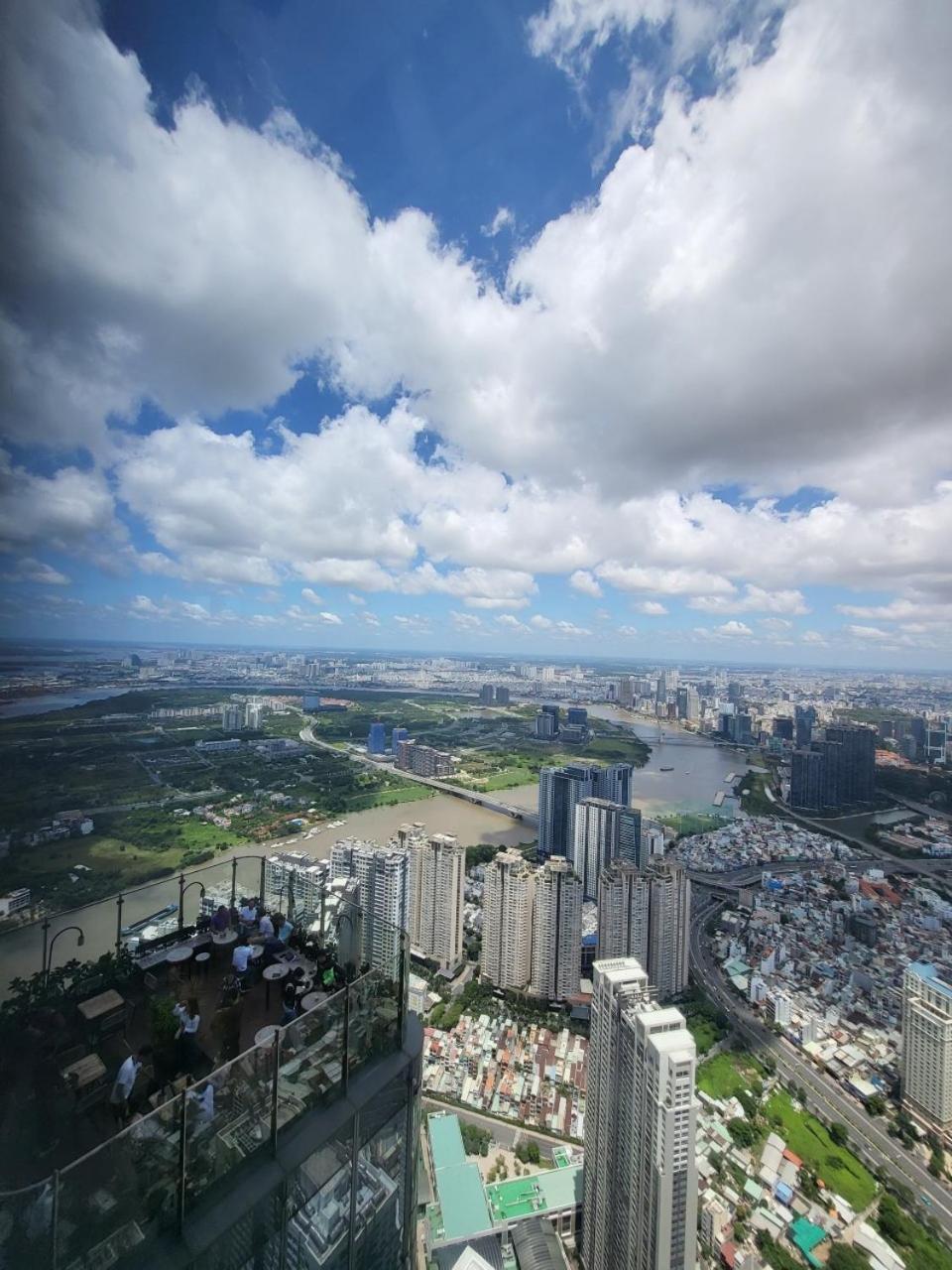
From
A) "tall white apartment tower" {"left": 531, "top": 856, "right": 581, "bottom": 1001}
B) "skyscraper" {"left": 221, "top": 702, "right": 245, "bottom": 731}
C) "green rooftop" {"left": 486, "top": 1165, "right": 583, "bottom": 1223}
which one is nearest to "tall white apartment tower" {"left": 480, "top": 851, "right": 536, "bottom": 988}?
"tall white apartment tower" {"left": 531, "top": 856, "right": 581, "bottom": 1001}

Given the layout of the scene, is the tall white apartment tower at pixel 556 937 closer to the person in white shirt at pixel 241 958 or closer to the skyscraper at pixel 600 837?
the skyscraper at pixel 600 837

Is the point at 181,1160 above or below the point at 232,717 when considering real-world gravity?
above

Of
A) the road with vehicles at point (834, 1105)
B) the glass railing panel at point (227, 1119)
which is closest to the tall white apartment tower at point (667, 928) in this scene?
the road with vehicles at point (834, 1105)

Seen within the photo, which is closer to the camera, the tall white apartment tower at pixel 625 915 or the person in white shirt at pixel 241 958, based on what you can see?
the person in white shirt at pixel 241 958

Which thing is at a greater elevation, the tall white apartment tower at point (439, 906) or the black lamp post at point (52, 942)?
the black lamp post at point (52, 942)

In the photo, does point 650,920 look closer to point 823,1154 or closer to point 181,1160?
point 823,1154

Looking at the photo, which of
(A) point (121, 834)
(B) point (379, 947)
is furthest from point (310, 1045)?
(A) point (121, 834)

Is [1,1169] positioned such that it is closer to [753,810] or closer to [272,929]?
[272,929]

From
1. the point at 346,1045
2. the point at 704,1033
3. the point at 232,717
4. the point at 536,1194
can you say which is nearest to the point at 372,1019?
the point at 346,1045
